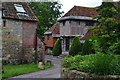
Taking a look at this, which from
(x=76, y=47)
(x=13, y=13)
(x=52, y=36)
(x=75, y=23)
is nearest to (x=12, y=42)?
(x=13, y=13)

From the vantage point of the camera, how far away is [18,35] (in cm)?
1600

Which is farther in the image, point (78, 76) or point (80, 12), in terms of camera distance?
point (80, 12)

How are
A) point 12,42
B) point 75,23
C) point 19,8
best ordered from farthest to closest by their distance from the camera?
point 75,23, point 19,8, point 12,42

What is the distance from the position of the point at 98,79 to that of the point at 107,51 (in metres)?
2.02

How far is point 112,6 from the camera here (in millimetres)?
7445

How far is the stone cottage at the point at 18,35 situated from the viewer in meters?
15.3

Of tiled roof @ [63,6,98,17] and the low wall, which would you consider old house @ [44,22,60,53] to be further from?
the low wall

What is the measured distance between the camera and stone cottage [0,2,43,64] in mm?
15273

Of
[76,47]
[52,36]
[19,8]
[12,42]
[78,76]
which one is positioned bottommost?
[78,76]

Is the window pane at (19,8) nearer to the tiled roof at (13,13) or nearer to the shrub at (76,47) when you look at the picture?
the tiled roof at (13,13)

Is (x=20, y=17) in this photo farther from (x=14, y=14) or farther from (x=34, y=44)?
(x=34, y=44)

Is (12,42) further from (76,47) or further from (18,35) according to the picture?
(76,47)

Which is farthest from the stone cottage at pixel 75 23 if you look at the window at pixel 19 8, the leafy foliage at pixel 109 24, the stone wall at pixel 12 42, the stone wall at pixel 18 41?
the leafy foliage at pixel 109 24

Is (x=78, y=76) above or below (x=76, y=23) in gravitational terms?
below
